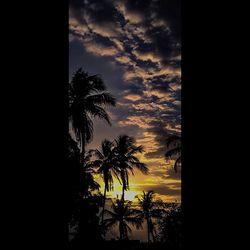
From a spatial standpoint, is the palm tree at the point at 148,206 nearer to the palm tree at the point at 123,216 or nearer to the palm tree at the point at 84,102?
the palm tree at the point at 123,216

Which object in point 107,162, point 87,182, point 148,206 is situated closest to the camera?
point 87,182

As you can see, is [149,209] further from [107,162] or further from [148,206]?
[107,162]

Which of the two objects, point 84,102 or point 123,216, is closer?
point 84,102

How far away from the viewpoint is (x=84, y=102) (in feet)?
66.0

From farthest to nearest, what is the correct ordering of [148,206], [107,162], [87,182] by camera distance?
[148,206], [107,162], [87,182]

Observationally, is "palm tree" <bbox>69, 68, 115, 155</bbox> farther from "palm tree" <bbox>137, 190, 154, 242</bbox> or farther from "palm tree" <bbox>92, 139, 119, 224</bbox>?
"palm tree" <bbox>137, 190, 154, 242</bbox>

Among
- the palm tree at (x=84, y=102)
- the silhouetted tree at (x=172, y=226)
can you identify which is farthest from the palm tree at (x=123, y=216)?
the palm tree at (x=84, y=102)

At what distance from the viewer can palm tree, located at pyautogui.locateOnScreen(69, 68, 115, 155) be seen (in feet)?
63.1

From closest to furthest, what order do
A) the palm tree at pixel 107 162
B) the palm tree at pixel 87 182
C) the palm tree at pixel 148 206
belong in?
the palm tree at pixel 87 182 < the palm tree at pixel 107 162 < the palm tree at pixel 148 206

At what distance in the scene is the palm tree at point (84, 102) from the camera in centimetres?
1922

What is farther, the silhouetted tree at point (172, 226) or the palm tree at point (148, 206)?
the palm tree at point (148, 206)

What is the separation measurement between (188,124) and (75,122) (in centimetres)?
1504

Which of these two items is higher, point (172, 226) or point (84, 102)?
point (84, 102)

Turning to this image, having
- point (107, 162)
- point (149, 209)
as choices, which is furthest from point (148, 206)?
point (107, 162)
